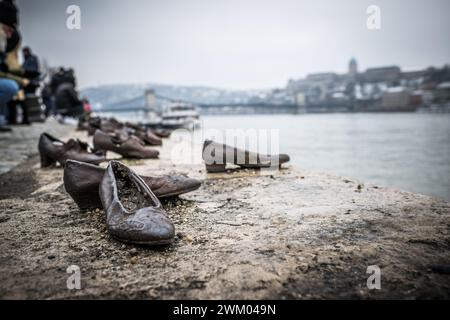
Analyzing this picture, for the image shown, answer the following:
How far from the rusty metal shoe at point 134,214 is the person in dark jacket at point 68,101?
1064cm

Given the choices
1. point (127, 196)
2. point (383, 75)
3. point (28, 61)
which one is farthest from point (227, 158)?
point (383, 75)

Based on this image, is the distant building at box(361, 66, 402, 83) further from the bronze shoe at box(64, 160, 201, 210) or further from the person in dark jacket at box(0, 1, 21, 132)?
the bronze shoe at box(64, 160, 201, 210)

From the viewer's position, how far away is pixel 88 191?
6.49 feet

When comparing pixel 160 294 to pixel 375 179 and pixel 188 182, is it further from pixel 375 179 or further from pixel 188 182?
pixel 375 179

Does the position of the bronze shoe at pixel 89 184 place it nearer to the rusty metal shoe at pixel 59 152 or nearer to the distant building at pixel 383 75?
the rusty metal shoe at pixel 59 152

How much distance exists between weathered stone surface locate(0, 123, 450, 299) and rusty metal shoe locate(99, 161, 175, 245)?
7cm

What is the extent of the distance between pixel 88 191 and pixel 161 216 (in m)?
0.73

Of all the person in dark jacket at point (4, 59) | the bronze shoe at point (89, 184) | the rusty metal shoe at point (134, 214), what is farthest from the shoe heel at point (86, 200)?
the person in dark jacket at point (4, 59)

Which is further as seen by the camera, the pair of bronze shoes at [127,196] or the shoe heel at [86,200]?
the shoe heel at [86,200]

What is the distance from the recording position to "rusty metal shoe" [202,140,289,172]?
3207 mm

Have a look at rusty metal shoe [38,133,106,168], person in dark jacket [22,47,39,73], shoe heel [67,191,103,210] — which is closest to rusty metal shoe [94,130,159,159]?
rusty metal shoe [38,133,106,168]

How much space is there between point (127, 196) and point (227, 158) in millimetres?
1520

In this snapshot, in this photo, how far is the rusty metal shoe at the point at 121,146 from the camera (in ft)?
13.3

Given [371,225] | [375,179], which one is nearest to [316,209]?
[371,225]
